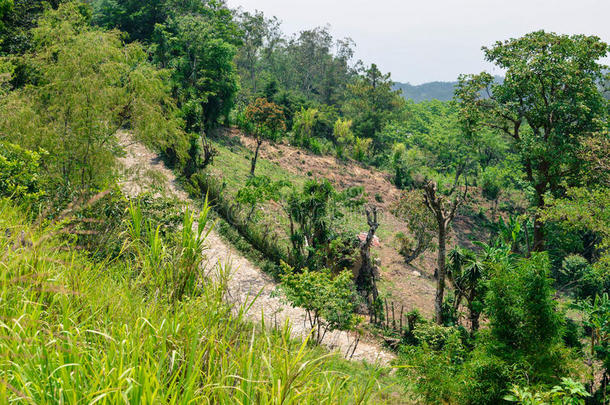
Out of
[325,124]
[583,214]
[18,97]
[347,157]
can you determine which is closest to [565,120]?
[583,214]

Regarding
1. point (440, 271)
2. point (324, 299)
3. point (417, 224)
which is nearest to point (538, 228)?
point (417, 224)

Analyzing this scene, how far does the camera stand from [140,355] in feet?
5.73

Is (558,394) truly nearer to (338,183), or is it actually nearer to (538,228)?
(538,228)

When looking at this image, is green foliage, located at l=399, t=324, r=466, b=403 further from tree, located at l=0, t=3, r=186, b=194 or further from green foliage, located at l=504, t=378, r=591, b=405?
tree, located at l=0, t=3, r=186, b=194

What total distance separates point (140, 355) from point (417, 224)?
17.2m

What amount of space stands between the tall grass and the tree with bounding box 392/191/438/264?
51.5 ft

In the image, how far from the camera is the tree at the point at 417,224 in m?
17.2

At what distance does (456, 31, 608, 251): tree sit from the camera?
11.8 metres

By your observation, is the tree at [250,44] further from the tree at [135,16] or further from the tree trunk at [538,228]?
the tree trunk at [538,228]

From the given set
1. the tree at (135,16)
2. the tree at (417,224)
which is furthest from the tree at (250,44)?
the tree at (417,224)

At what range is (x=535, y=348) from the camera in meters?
5.97

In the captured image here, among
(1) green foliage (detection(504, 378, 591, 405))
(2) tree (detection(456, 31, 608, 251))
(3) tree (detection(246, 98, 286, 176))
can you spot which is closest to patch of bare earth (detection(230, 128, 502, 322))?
(3) tree (detection(246, 98, 286, 176))

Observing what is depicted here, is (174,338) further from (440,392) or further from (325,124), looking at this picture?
(325,124)

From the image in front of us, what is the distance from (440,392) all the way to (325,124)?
29.8 m
